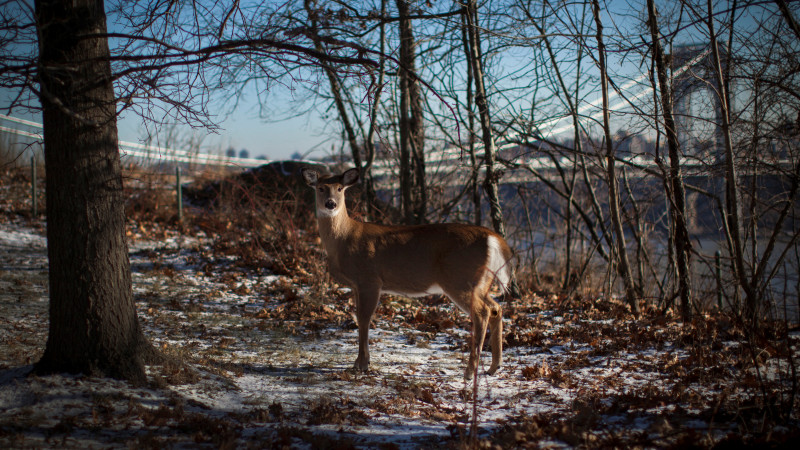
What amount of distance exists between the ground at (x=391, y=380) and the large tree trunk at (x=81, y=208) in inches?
9.7

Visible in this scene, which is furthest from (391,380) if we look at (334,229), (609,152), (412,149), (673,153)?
(412,149)

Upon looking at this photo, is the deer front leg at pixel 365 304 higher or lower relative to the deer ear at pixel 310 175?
lower

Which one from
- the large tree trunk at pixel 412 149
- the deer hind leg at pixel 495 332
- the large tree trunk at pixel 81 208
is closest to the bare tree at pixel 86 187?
the large tree trunk at pixel 81 208

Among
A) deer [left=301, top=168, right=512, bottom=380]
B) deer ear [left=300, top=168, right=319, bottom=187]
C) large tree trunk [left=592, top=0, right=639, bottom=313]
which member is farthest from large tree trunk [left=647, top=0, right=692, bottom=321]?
deer ear [left=300, top=168, right=319, bottom=187]

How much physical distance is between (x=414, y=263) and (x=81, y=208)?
282cm

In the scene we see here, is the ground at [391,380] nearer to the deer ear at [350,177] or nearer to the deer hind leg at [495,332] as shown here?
the deer hind leg at [495,332]

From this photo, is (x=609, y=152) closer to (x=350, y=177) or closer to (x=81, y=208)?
(x=350, y=177)

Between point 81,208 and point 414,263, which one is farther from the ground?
point 81,208

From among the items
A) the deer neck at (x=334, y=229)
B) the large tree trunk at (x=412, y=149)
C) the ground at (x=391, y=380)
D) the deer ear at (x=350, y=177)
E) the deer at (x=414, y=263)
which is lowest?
the ground at (x=391, y=380)

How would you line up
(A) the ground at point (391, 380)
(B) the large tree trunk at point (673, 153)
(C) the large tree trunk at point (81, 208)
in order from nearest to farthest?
(A) the ground at point (391, 380) < (C) the large tree trunk at point (81, 208) < (B) the large tree trunk at point (673, 153)

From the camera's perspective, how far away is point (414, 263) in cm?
519

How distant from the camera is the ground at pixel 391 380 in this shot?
10.5 feet

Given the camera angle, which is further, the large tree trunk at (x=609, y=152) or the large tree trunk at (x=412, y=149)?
the large tree trunk at (x=412, y=149)

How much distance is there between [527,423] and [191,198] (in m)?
13.3
